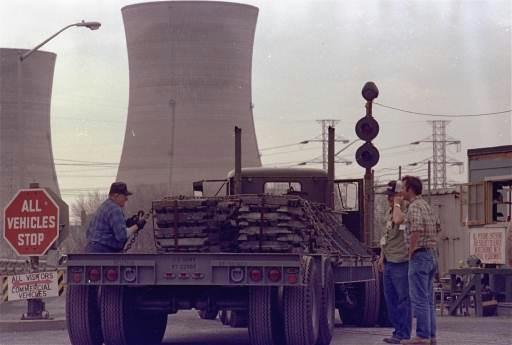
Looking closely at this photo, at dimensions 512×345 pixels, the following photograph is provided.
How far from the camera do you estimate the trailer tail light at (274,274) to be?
10.1m

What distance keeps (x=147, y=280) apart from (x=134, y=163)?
4053 cm

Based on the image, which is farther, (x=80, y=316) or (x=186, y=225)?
(x=186, y=225)

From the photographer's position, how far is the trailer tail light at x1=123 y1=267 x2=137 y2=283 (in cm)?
1033

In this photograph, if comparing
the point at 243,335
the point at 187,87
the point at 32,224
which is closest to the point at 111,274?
the point at 243,335

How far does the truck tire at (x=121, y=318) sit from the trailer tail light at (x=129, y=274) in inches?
15.0

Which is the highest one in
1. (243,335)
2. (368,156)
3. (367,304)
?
(368,156)

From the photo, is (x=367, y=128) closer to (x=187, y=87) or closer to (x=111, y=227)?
(x=111, y=227)

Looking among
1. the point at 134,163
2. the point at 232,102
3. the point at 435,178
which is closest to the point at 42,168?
the point at 134,163

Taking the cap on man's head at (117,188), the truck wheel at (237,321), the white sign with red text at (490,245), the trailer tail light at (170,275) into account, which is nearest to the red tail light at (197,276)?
the trailer tail light at (170,275)

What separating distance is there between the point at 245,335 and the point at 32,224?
315 cm

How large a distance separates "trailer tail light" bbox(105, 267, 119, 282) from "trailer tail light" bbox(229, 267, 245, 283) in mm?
1040

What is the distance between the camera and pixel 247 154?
4816 centimetres

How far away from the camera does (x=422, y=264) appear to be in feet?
32.0

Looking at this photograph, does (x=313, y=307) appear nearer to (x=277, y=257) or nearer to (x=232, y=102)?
(x=277, y=257)
